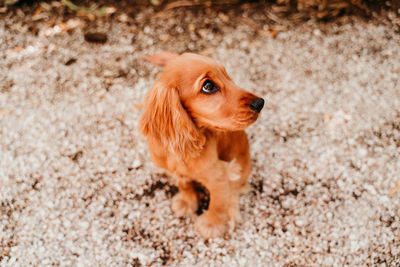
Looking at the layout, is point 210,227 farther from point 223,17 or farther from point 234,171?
point 223,17

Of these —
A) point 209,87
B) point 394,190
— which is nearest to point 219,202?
point 209,87

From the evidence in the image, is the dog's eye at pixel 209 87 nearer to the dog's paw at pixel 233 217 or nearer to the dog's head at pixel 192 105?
the dog's head at pixel 192 105

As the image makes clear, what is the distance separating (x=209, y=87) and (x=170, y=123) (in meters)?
0.35

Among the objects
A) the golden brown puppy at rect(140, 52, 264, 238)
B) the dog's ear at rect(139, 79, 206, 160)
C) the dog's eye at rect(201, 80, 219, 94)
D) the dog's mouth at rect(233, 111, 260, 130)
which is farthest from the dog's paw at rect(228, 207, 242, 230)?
the dog's eye at rect(201, 80, 219, 94)

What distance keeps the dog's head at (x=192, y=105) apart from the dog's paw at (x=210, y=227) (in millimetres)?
1026

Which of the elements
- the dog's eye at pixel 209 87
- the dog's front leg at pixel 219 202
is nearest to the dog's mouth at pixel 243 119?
the dog's eye at pixel 209 87

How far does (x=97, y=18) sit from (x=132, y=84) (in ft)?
4.50

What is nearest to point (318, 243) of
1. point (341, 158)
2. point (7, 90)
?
point (341, 158)

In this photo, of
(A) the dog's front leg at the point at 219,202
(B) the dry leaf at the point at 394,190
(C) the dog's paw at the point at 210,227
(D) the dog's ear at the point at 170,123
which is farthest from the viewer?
(B) the dry leaf at the point at 394,190

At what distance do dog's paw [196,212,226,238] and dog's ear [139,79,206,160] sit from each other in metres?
0.97

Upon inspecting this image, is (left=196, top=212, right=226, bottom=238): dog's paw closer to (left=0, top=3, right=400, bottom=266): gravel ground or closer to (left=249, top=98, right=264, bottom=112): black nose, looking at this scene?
(left=0, top=3, right=400, bottom=266): gravel ground

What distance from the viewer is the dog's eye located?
215 centimetres

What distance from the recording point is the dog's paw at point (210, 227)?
9.85ft

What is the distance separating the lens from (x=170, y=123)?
2180 millimetres
